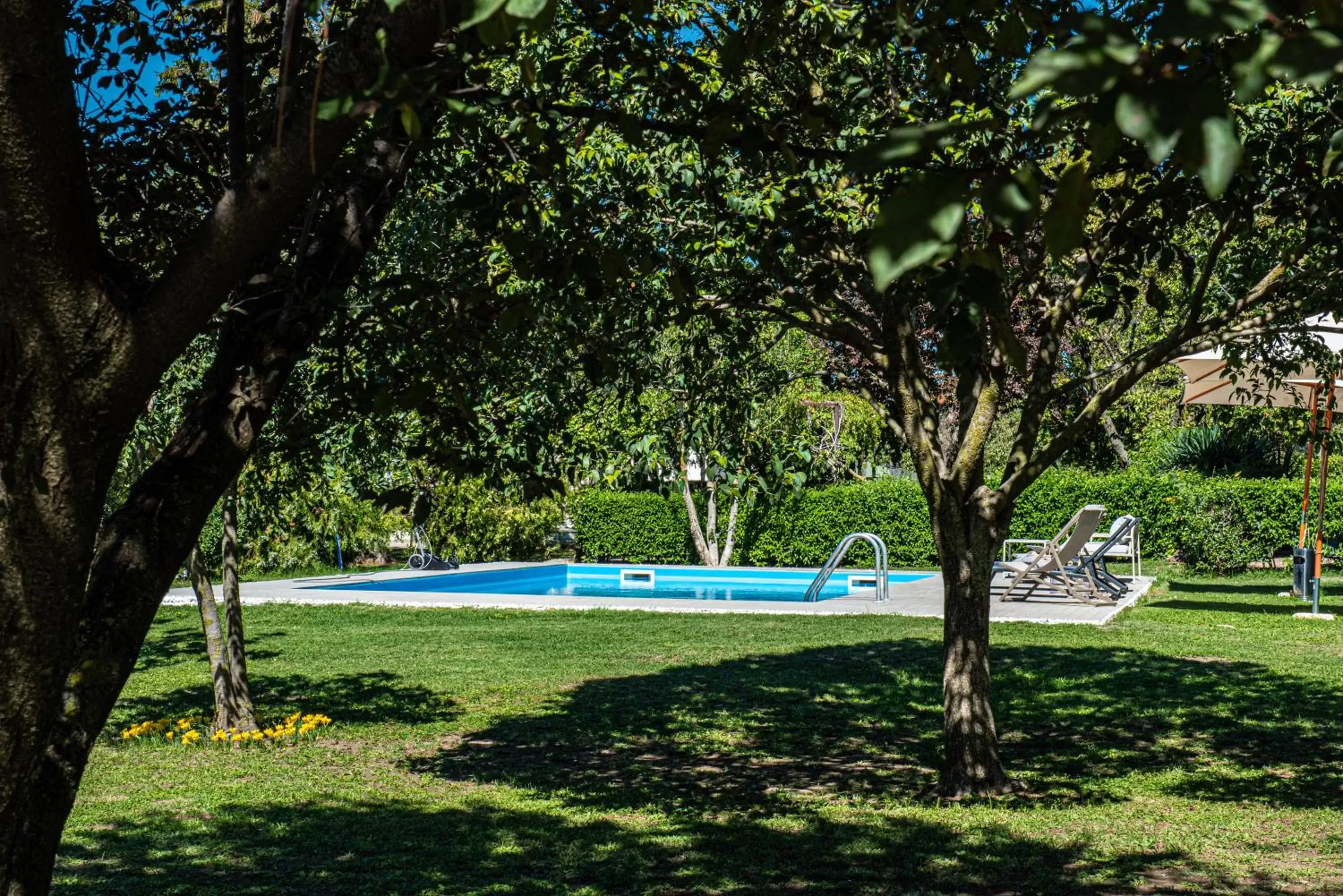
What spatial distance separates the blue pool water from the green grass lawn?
734 centimetres

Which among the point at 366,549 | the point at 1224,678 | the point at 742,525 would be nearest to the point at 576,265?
the point at 1224,678

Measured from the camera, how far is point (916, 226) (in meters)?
1.32

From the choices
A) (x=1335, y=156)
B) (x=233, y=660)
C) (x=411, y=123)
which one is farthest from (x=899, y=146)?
(x=233, y=660)

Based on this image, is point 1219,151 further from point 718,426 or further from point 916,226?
point 718,426

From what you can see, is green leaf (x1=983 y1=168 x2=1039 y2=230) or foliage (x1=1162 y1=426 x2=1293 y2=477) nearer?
green leaf (x1=983 y1=168 x2=1039 y2=230)

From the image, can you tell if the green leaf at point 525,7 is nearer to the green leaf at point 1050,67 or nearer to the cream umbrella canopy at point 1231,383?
the green leaf at point 1050,67

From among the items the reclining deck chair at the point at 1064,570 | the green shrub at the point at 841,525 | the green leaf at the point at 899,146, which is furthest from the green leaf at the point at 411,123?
the green shrub at the point at 841,525

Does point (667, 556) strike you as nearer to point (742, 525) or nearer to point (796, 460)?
point (742, 525)

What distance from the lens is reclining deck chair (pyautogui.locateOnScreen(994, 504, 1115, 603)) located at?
52.2ft

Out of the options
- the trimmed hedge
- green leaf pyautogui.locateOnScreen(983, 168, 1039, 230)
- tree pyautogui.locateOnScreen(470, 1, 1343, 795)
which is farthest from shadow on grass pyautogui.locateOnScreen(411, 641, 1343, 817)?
the trimmed hedge

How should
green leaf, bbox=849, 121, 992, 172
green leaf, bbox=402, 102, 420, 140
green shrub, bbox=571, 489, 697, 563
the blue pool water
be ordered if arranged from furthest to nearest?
green shrub, bbox=571, 489, 697, 563 → the blue pool water → green leaf, bbox=402, 102, 420, 140 → green leaf, bbox=849, 121, 992, 172

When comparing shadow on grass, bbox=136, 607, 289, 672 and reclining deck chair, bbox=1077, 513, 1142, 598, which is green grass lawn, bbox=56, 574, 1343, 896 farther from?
reclining deck chair, bbox=1077, 513, 1142, 598

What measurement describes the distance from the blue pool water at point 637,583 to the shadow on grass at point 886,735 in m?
8.33

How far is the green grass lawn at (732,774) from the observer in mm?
5270
